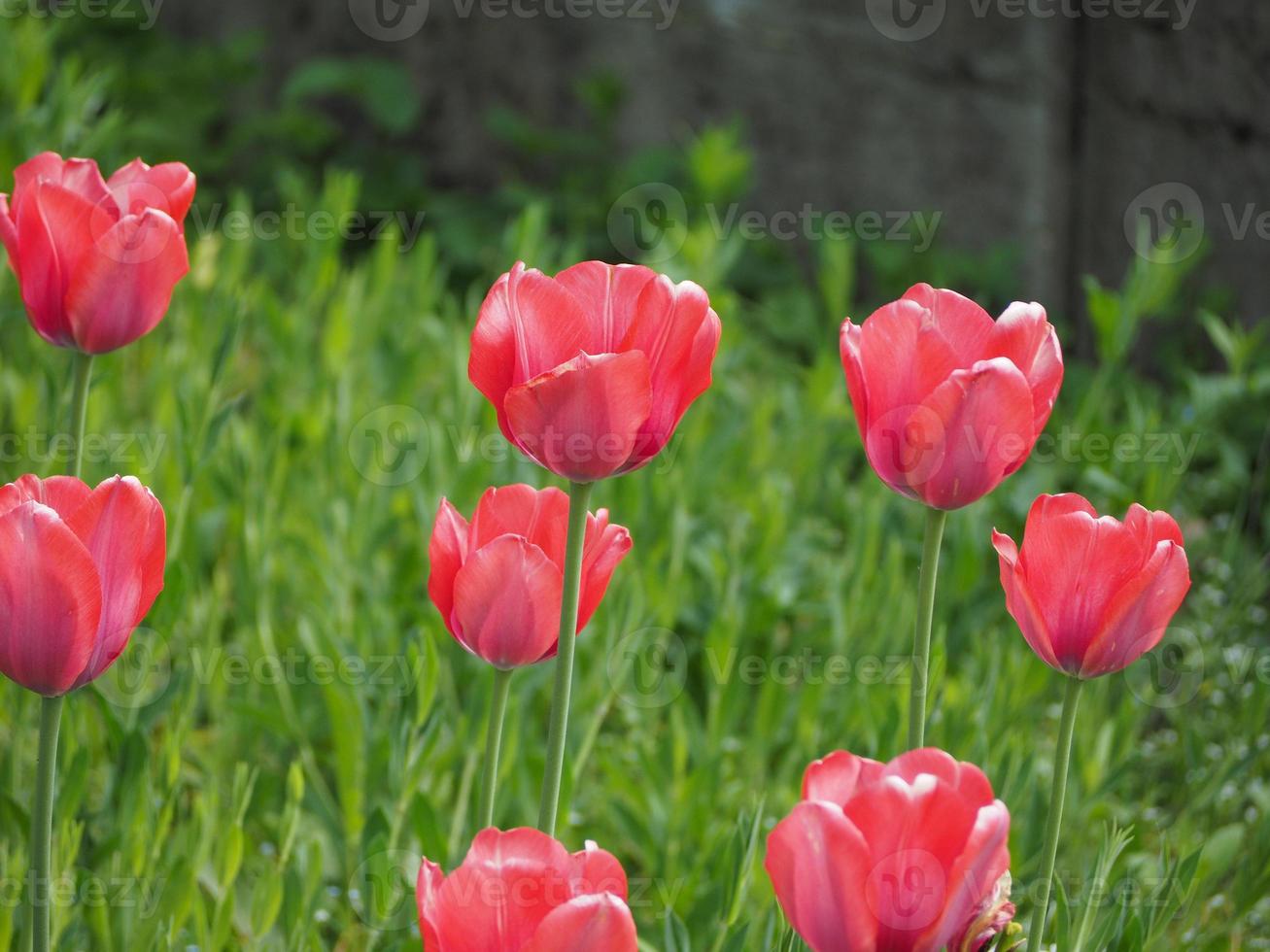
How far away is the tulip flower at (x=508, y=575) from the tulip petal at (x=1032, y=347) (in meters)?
0.24

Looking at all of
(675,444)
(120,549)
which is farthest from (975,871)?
(675,444)

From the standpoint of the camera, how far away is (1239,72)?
2492 millimetres

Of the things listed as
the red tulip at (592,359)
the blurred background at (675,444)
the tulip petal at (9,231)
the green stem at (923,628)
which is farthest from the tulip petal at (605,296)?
the tulip petal at (9,231)

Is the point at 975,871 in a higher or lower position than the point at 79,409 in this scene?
lower

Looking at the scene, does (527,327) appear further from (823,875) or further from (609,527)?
(823,875)

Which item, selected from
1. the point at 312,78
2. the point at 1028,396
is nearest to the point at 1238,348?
the point at 1028,396

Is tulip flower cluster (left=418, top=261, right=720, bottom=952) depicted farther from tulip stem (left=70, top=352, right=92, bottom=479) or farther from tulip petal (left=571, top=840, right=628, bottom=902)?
tulip stem (left=70, top=352, right=92, bottom=479)

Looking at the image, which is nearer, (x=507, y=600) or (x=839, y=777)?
(x=839, y=777)

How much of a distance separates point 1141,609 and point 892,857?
0.23 m

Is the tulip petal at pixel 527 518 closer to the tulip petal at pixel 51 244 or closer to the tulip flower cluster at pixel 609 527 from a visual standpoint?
the tulip flower cluster at pixel 609 527

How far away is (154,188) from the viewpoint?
100cm

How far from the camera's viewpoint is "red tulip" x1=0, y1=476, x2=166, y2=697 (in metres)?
0.70

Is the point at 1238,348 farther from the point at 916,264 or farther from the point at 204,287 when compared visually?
the point at 204,287

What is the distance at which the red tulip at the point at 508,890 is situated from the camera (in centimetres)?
61
